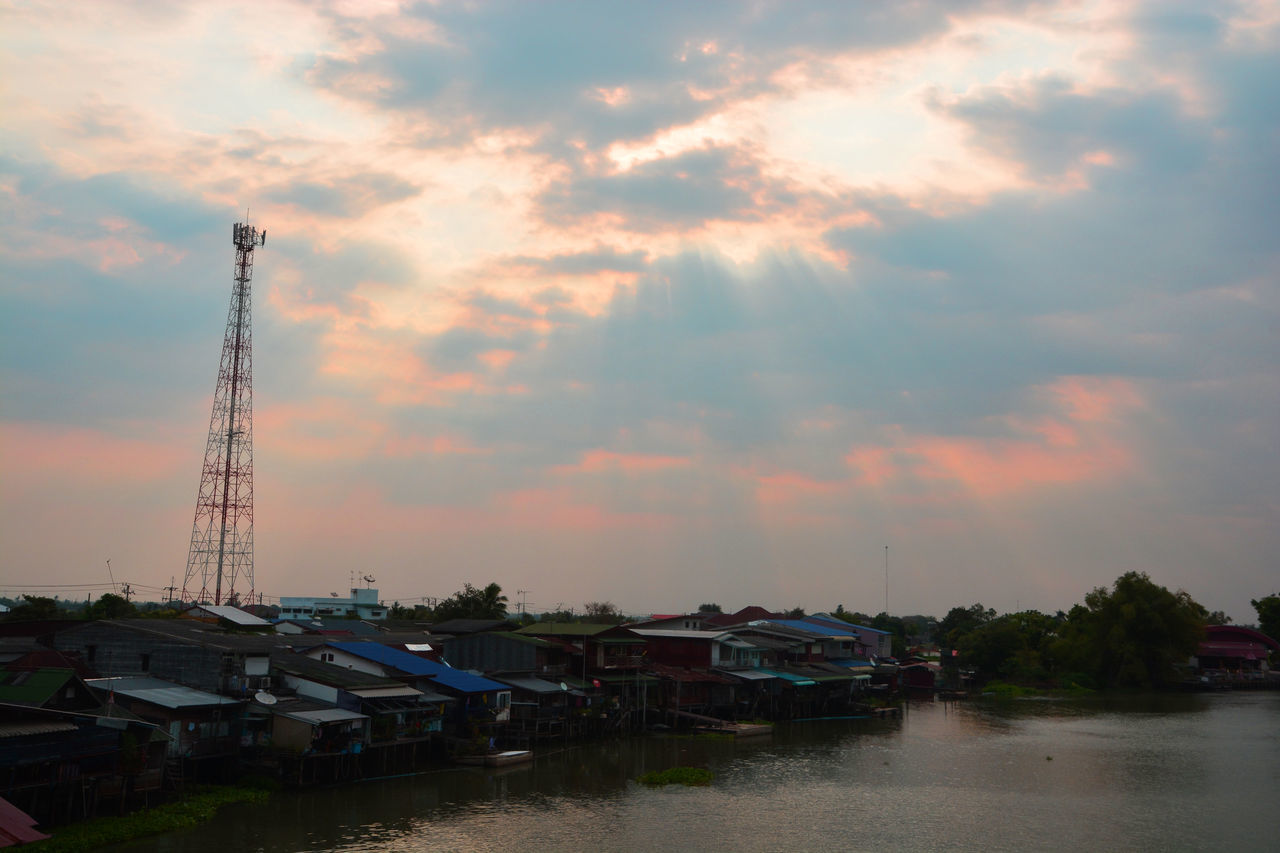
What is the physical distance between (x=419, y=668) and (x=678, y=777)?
39.6ft

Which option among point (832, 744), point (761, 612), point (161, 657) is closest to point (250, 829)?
point (161, 657)

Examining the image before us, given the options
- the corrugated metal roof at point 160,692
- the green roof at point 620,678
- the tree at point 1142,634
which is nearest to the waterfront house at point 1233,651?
the tree at point 1142,634

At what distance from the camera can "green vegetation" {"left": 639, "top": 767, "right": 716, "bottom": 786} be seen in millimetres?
36594

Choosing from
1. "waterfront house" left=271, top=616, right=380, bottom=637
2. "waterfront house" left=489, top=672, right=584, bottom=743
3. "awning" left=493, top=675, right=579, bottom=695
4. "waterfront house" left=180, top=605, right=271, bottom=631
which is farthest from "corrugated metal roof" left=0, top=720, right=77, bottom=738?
"waterfront house" left=271, top=616, right=380, bottom=637

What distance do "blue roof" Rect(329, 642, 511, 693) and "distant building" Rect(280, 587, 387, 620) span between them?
61.8 metres

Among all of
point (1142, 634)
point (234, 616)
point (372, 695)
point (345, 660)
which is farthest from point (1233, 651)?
point (234, 616)

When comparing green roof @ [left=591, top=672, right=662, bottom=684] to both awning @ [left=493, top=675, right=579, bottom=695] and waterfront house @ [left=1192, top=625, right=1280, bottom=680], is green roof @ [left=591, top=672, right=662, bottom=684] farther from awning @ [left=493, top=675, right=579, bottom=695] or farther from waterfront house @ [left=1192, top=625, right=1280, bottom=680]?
waterfront house @ [left=1192, top=625, right=1280, bottom=680]

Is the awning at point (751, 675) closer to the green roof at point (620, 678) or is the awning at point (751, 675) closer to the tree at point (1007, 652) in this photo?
the green roof at point (620, 678)

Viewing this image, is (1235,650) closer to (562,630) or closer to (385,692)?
(562,630)

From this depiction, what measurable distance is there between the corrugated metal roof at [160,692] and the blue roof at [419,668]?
8.98m

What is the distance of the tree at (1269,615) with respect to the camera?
344 feet

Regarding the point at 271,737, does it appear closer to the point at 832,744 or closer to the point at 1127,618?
the point at 832,744

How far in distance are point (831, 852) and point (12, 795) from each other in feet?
71.6

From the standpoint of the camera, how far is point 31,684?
85.1ft
